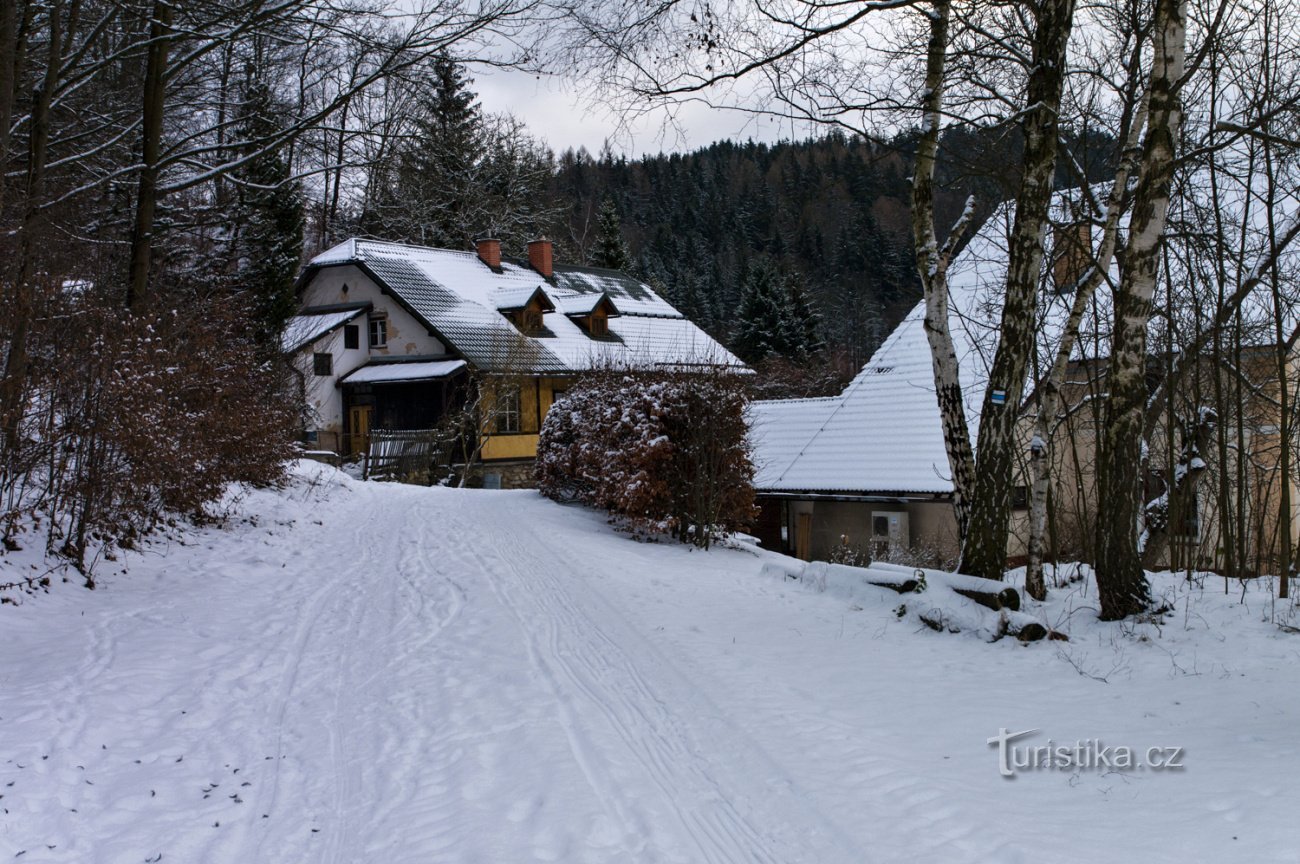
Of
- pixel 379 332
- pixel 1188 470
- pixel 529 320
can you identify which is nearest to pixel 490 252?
pixel 529 320

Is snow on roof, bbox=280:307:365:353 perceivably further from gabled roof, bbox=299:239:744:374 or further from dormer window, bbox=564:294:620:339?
dormer window, bbox=564:294:620:339

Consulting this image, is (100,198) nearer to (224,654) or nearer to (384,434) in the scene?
(224,654)

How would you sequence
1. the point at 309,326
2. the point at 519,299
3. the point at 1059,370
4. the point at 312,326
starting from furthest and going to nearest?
1. the point at 519,299
2. the point at 312,326
3. the point at 309,326
4. the point at 1059,370

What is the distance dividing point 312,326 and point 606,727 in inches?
1020

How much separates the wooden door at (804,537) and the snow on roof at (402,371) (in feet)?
40.2

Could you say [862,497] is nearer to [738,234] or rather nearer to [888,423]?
[888,423]

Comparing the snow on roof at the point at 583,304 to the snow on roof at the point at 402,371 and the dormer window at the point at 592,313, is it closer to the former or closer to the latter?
the dormer window at the point at 592,313

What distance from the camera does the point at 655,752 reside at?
186 inches

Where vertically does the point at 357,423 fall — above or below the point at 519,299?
below

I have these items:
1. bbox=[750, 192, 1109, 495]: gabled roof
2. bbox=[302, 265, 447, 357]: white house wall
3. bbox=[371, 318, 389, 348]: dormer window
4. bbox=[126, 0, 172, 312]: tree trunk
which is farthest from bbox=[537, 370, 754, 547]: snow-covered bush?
bbox=[371, 318, 389, 348]: dormer window

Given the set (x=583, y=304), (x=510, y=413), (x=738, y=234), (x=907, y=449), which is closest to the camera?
(x=907, y=449)

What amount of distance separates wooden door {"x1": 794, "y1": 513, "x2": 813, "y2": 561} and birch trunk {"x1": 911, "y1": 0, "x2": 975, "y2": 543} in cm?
1155

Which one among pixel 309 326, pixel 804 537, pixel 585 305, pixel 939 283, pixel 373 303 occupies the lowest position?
pixel 804 537

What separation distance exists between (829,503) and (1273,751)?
15.1m
